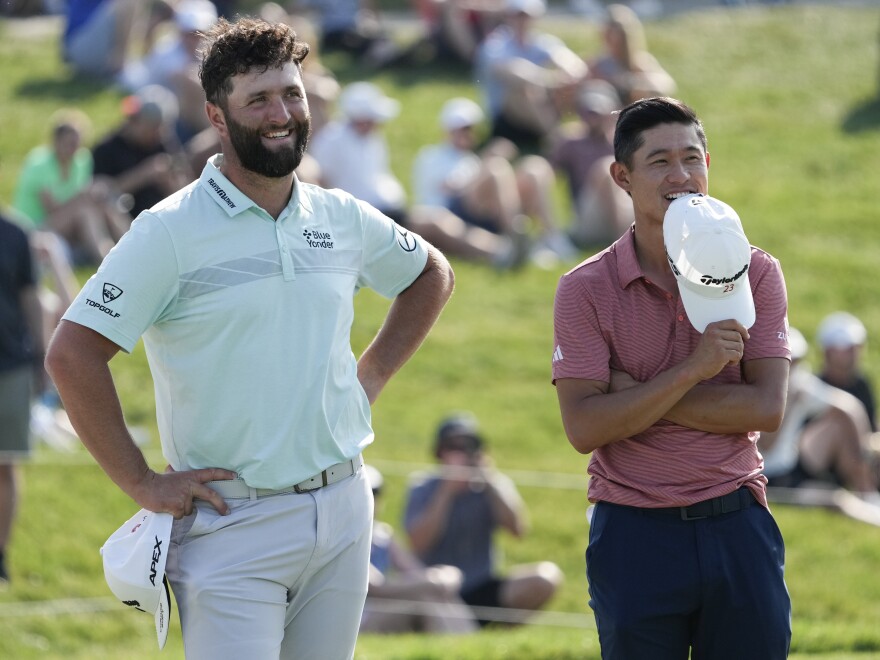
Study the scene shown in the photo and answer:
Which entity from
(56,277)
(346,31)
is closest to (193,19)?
(346,31)

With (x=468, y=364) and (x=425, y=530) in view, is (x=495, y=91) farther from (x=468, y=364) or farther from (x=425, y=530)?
(x=425, y=530)

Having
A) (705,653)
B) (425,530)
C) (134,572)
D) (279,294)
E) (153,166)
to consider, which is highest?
(153,166)

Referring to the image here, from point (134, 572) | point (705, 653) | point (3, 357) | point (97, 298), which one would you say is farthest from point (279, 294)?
point (3, 357)

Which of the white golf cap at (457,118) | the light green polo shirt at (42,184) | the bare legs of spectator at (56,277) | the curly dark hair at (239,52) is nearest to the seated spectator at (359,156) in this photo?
the white golf cap at (457,118)

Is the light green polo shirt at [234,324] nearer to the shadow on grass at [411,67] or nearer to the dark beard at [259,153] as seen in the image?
the dark beard at [259,153]

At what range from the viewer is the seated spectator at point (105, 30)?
17.0 meters

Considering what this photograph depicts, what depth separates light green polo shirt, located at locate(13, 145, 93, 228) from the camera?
478 inches

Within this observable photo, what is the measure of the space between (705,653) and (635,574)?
0.29 metres

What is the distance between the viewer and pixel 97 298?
3.79 m

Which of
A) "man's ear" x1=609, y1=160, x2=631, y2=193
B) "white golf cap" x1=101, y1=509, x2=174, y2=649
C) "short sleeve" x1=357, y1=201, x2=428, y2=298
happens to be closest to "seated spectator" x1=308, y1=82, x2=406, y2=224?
"short sleeve" x1=357, y1=201, x2=428, y2=298

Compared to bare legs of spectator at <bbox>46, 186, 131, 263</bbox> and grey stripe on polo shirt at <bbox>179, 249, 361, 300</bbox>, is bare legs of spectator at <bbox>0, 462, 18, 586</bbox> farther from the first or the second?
grey stripe on polo shirt at <bbox>179, 249, 361, 300</bbox>

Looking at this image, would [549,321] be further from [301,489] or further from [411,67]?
[301,489]

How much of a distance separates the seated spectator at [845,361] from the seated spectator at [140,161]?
17.8ft

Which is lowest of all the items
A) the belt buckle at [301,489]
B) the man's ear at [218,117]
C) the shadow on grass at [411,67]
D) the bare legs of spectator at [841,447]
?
the bare legs of spectator at [841,447]
